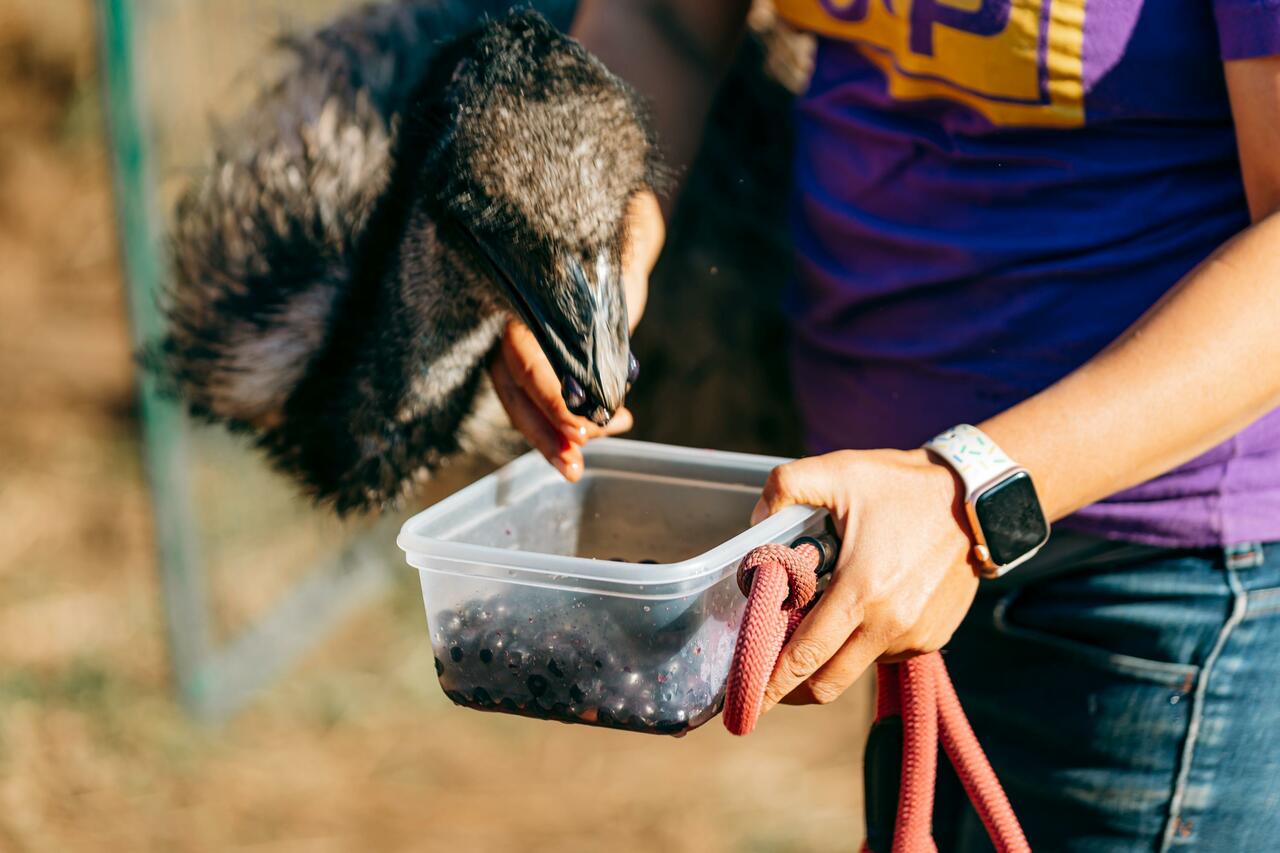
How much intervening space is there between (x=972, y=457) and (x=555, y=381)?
0.42 metres

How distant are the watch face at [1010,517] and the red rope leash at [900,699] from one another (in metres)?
0.10

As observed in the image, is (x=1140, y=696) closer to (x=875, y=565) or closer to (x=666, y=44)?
(x=875, y=565)

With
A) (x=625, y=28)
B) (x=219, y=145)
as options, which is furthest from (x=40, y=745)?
(x=625, y=28)

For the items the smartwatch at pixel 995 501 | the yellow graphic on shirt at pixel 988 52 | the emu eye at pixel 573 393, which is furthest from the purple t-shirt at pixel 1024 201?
the emu eye at pixel 573 393

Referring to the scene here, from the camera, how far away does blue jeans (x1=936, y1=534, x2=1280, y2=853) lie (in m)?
1.22

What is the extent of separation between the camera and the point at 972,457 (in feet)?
3.47

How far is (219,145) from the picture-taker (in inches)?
87.5

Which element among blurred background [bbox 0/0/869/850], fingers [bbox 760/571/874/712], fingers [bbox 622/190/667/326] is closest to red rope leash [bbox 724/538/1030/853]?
fingers [bbox 760/571/874/712]

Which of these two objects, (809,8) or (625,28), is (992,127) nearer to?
(809,8)

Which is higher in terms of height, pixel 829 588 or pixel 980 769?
pixel 829 588

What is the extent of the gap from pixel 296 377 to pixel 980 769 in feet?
3.59

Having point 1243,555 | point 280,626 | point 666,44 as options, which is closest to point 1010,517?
point 1243,555

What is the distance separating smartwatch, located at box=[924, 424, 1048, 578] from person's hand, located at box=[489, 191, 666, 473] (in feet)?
1.11

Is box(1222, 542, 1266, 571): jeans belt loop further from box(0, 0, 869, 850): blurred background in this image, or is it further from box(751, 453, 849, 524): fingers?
box(0, 0, 869, 850): blurred background
